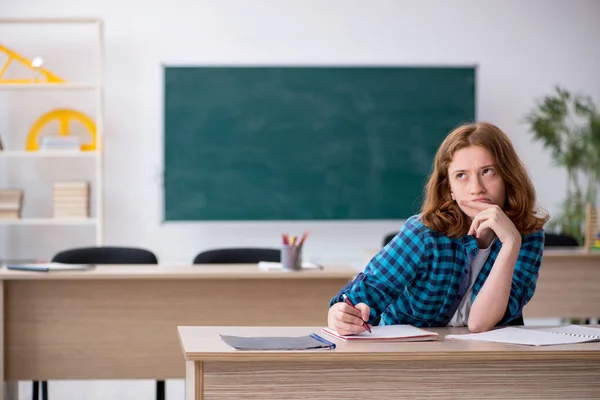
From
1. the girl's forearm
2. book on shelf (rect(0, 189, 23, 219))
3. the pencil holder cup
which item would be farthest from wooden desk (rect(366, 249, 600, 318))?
book on shelf (rect(0, 189, 23, 219))

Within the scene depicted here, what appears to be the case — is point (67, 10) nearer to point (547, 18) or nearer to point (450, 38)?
point (450, 38)

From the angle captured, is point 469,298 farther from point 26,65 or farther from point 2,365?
point 26,65

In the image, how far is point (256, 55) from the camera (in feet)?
19.2

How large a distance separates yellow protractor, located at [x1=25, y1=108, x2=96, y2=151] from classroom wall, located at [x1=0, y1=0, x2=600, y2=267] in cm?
19

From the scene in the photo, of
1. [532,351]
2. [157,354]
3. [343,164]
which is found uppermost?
[343,164]

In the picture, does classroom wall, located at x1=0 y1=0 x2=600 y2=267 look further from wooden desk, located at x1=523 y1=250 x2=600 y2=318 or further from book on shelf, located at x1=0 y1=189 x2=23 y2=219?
wooden desk, located at x1=523 y1=250 x2=600 y2=318

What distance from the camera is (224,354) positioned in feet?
5.22

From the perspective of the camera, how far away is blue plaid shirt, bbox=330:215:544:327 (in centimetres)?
201

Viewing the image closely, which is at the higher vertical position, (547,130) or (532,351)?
(547,130)

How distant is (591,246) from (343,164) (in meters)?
1.92

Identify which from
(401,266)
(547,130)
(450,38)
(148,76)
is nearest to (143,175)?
(148,76)

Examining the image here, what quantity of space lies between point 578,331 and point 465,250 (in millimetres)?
324

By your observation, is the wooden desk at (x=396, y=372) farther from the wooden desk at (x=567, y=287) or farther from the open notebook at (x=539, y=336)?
the wooden desk at (x=567, y=287)

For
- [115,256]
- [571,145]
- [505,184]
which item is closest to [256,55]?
[571,145]
